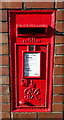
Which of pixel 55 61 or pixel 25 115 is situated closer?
pixel 55 61

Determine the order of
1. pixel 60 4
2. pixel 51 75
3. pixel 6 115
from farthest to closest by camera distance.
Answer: pixel 6 115 → pixel 51 75 → pixel 60 4

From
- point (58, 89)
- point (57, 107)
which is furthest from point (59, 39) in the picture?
point (57, 107)

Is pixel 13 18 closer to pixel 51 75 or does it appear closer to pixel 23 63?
pixel 23 63

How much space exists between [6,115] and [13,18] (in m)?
1.24

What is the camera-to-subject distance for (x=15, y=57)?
6.68 feet

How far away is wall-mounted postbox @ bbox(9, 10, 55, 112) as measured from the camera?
1959mm

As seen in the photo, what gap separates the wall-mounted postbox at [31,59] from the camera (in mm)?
1959

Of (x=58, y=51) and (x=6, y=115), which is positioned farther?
(x=6, y=115)

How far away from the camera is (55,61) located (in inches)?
81.4

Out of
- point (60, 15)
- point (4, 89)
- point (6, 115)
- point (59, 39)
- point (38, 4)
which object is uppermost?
point (38, 4)

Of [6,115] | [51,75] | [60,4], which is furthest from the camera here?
[6,115]

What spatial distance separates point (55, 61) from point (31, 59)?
0.29 m

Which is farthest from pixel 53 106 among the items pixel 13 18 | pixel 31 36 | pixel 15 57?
pixel 13 18

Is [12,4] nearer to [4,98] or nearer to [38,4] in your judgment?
[38,4]
